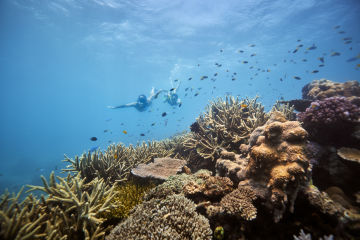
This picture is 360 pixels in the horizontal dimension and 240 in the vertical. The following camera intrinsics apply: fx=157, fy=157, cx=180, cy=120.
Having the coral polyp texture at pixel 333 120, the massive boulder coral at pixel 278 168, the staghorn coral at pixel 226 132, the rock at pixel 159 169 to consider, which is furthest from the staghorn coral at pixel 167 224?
the coral polyp texture at pixel 333 120

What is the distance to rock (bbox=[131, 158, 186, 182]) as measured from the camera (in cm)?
449

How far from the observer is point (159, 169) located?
4.96m

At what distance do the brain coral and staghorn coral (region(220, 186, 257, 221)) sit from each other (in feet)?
0.85

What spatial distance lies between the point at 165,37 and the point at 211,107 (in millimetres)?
25732

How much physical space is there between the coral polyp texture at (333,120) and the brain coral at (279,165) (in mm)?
1867

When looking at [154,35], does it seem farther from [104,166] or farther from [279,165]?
[279,165]

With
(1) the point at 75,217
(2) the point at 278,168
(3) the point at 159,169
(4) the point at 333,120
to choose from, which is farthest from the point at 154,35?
(2) the point at 278,168

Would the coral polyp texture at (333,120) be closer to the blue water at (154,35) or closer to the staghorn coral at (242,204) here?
the staghorn coral at (242,204)

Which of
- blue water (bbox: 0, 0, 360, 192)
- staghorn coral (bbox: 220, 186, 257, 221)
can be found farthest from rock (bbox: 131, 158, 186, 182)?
blue water (bbox: 0, 0, 360, 192)

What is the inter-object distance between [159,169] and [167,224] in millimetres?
2273

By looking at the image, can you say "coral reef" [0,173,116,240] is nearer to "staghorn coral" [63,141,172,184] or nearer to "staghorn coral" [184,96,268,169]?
"staghorn coral" [63,141,172,184]

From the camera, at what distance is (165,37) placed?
94.7 ft

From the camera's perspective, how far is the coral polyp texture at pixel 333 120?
171 inches

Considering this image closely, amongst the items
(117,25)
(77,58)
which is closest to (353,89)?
(117,25)
